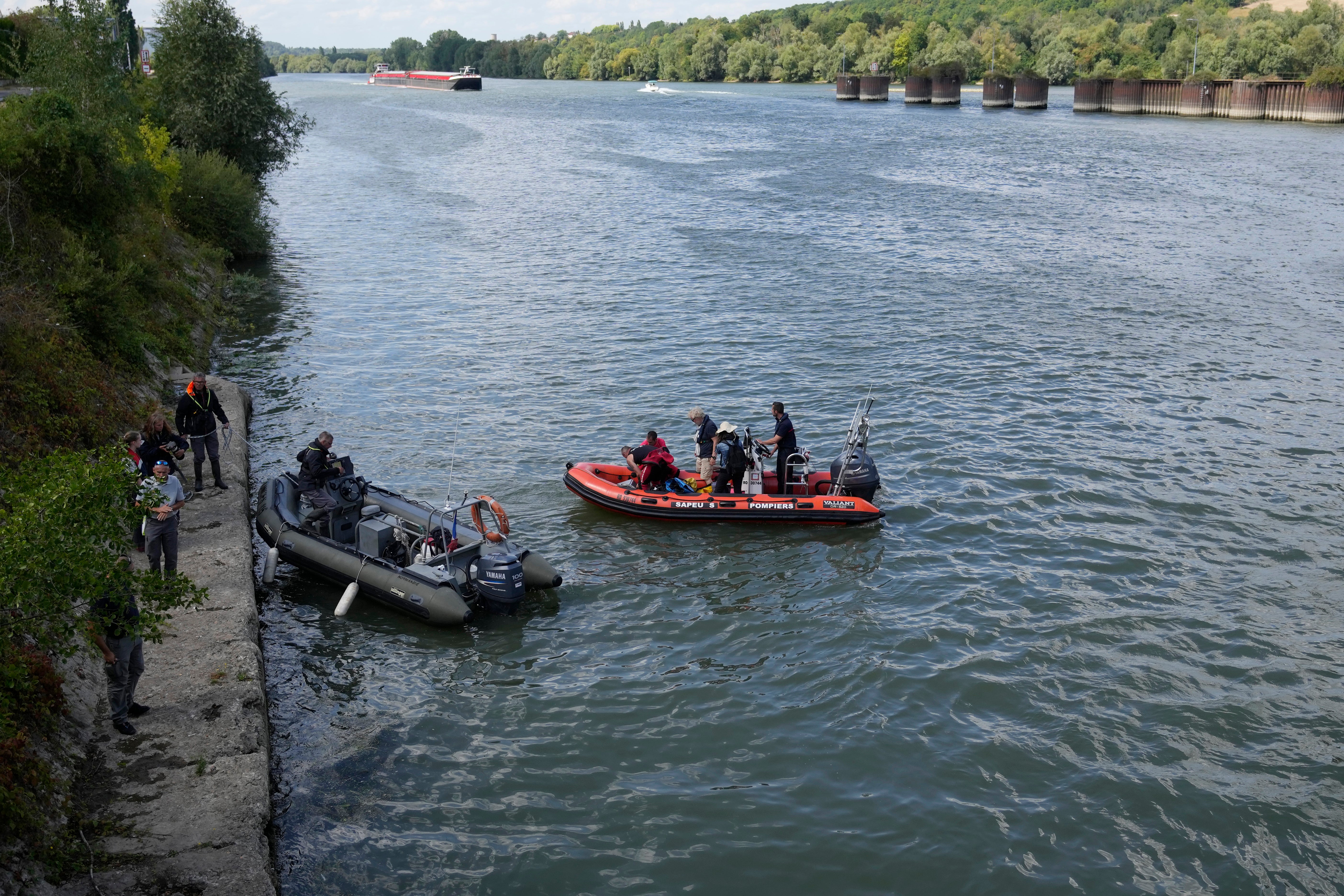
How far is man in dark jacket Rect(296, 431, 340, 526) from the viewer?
611 inches

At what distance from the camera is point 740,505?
17.1 metres

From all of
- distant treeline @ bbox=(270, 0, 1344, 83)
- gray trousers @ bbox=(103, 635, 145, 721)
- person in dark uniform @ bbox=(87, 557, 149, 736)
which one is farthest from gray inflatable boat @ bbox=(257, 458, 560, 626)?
distant treeline @ bbox=(270, 0, 1344, 83)

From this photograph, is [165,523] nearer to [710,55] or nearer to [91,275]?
[91,275]

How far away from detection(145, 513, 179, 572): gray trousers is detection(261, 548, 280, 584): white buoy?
1851 millimetres

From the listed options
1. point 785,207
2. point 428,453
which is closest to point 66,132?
point 428,453

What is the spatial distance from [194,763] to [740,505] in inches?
367

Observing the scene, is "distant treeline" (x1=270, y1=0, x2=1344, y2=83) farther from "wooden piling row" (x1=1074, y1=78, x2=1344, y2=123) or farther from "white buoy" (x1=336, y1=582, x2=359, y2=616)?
"white buoy" (x1=336, y1=582, x2=359, y2=616)

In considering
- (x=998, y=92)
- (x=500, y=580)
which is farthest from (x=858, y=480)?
(x=998, y=92)

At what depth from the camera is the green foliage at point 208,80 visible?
131ft

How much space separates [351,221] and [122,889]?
143 feet

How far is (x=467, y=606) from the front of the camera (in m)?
14.1

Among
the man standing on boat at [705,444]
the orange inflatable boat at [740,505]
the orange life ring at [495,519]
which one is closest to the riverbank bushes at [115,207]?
the orange life ring at [495,519]

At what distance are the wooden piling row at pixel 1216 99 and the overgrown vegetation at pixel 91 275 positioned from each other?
78.2 m

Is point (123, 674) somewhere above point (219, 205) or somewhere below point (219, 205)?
below
